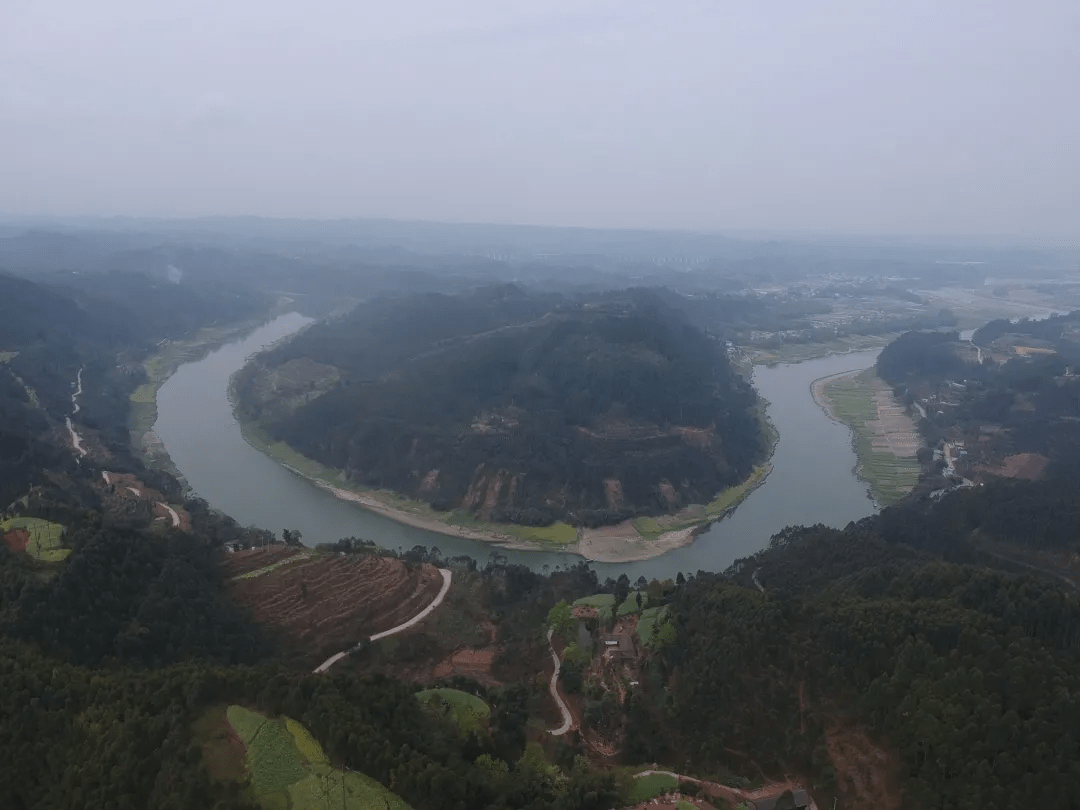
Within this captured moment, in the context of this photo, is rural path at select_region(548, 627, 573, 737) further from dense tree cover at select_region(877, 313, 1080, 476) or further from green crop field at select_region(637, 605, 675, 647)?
dense tree cover at select_region(877, 313, 1080, 476)

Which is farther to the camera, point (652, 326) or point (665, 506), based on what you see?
point (652, 326)

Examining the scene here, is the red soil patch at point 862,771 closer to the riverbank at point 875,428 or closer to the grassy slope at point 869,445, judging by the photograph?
the riverbank at point 875,428

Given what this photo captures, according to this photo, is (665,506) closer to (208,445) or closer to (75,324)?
(208,445)

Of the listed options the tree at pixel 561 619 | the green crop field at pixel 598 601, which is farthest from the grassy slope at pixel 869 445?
the tree at pixel 561 619

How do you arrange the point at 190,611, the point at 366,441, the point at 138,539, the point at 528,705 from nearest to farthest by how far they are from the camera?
1. the point at 528,705
2. the point at 190,611
3. the point at 138,539
4. the point at 366,441

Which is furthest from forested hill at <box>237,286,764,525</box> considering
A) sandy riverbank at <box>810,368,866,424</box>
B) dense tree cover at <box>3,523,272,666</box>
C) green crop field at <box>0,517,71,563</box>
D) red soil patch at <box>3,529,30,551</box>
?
red soil patch at <box>3,529,30,551</box>

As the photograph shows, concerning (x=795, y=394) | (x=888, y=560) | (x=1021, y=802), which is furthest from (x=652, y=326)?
(x=1021, y=802)
